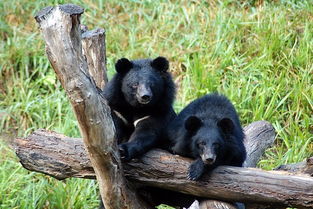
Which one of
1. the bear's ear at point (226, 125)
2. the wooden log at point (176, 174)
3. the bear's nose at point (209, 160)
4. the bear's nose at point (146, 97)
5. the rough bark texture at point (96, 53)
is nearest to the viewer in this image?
the wooden log at point (176, 174)

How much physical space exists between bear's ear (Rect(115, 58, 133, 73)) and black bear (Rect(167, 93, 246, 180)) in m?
0.66

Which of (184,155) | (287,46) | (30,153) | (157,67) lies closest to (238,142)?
(184,155)

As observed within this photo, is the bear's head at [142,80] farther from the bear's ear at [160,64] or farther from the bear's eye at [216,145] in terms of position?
the bear's eye at [216,145]

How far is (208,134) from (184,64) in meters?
4.16

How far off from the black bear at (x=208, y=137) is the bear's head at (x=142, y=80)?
1.16ft

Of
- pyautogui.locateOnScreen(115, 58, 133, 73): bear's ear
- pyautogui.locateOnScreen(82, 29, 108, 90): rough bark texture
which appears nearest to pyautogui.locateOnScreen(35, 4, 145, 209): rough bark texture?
pyautogui.locateOnScreen(115, 58, 133, 73): bear's ear

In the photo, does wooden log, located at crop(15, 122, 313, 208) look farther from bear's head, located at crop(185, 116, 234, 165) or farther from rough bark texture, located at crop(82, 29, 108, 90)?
rough bark texture, located at crop(82, 29, 108, 90)

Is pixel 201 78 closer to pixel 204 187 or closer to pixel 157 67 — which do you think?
pixel 157 67

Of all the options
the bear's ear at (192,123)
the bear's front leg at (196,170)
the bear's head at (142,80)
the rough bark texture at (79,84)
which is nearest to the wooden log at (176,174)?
the bear's front leg at (196,170)

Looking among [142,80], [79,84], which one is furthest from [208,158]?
[79,84]

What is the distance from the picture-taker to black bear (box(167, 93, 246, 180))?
5414mm

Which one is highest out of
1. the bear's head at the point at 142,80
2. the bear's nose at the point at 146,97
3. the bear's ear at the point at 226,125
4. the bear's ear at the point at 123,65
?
the bear's ear at the point at 123,65

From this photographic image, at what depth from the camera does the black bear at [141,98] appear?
586 cm

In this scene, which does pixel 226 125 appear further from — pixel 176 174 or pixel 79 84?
pixel 79 84
